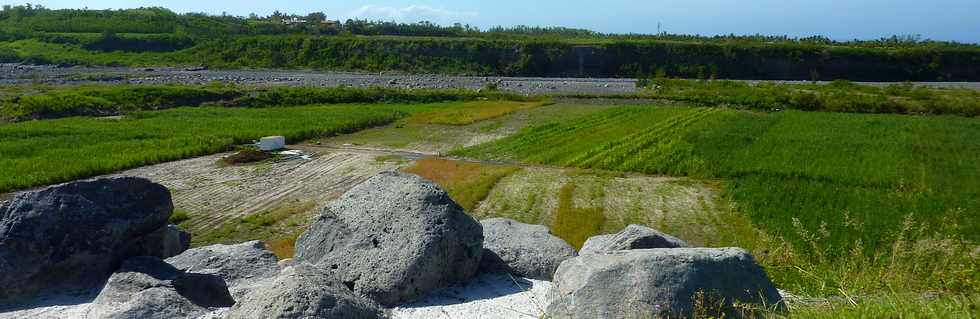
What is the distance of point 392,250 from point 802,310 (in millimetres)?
3789

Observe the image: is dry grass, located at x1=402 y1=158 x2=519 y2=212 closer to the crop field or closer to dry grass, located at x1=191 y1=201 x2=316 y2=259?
the crop field

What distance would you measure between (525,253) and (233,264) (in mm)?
3178

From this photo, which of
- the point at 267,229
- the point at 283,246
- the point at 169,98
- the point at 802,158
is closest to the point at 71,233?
the point at 283,246

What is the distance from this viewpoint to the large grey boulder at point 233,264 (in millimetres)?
7605

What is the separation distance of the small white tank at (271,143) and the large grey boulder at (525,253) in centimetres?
2104

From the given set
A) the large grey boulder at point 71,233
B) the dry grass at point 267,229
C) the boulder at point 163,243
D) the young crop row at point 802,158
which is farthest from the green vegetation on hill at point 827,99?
the large grey boulder at point 71,233

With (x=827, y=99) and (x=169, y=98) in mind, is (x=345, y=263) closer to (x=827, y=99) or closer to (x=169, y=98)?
(x=169, y=98)

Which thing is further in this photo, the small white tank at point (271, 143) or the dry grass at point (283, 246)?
the small white tank at point (271, 143)

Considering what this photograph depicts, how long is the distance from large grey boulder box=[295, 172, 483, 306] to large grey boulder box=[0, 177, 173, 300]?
1.74 metres

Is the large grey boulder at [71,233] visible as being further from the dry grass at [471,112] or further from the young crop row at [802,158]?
the dry grass at [471,112]

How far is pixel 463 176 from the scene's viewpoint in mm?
23359

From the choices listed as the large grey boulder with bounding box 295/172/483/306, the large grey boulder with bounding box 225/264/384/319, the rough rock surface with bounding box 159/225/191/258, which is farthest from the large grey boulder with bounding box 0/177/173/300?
the large grey boulder with bounding box 225/264/384/319

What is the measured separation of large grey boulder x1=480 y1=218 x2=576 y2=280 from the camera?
7953 mm

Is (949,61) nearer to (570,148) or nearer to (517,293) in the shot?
(570,148)
